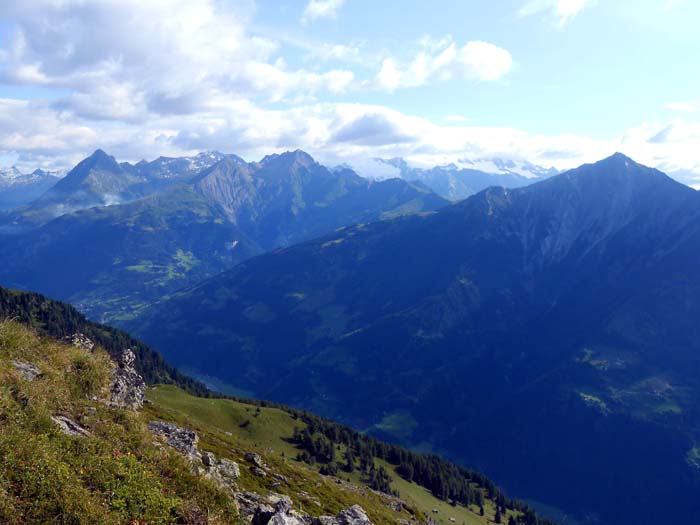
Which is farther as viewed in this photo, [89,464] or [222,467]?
[222,467]

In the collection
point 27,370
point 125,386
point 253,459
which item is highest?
point 27,370

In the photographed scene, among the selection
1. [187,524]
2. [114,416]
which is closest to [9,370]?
[114,416]

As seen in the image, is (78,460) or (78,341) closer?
(78,460)

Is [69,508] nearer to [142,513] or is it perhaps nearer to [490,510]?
[142,513]

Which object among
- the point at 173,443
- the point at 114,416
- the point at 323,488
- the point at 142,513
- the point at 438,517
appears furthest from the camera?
the point at 438,517

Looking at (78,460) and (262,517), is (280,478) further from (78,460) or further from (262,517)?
(78,460)

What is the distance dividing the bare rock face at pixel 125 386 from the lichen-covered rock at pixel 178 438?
9.99 ft

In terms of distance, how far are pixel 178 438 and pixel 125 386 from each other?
689 centimetres

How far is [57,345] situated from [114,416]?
29.6 feet

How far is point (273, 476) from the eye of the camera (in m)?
68.4

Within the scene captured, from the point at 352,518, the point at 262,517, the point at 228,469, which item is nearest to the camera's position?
the point at 262,517

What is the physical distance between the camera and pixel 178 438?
153 ft

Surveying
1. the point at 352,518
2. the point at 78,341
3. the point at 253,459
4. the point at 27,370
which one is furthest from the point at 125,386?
the point at 253,459

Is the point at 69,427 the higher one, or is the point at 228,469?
the point at 69,427
